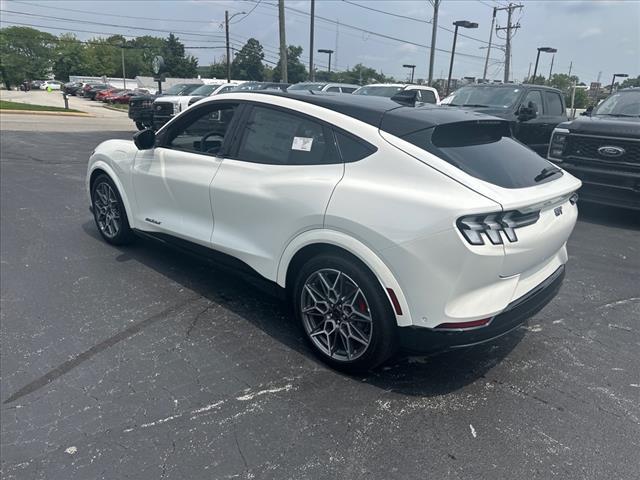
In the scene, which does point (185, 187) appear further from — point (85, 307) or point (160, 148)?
point (85, 307)

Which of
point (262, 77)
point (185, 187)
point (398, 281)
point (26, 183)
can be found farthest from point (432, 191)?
point (262, 77)

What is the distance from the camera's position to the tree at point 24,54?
89.4m

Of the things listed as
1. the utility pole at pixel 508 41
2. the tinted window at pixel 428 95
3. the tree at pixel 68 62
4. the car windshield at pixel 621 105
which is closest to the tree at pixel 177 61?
the tree at pixel 68 62

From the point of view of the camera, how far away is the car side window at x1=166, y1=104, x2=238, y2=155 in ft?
12.4

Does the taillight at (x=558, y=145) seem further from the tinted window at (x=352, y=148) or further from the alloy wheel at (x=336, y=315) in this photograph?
the alloy wheel at (x=336, y=315)

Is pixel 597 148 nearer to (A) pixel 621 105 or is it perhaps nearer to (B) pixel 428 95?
(A) pixel 621 105

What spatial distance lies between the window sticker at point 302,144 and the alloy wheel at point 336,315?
2.70 ft

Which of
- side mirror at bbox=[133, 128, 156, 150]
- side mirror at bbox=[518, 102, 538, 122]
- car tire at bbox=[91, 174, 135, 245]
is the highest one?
side mirror at bbox=[518, 102, 538, 122]

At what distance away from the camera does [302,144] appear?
10.5 ft

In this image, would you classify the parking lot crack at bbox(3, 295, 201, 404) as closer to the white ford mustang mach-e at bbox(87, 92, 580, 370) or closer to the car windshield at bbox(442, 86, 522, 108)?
the white ford mustang mach-e at bbox(87, 92, 580, 370)

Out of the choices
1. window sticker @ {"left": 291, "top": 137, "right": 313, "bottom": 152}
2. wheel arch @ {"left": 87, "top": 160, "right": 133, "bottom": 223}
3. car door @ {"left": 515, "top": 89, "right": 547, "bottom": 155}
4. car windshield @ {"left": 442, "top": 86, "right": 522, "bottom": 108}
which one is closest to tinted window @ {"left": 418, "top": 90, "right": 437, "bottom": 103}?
car windshield @ {"left": 442, "top": 86, "right": 522, "bottom": 108}

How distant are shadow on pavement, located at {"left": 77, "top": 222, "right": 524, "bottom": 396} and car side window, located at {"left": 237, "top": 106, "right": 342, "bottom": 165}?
885 millimetres

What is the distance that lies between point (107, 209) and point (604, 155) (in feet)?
21.0

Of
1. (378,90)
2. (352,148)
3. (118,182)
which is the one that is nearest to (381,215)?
(352,148)
